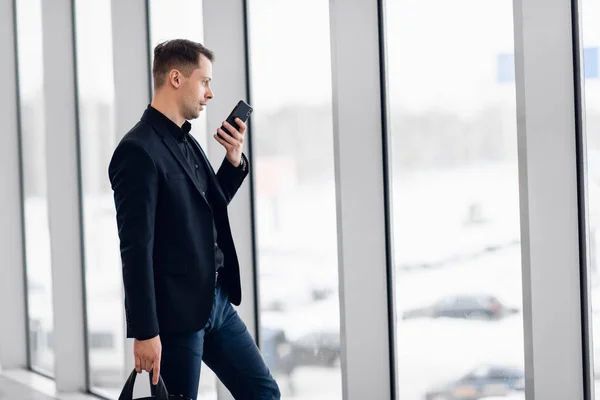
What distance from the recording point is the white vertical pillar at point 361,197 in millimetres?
2547

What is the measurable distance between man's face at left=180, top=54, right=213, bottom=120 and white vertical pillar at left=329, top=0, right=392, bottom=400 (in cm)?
68

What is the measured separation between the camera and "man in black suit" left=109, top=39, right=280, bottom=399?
1837 millimetres

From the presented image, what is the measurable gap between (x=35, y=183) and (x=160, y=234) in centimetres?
292

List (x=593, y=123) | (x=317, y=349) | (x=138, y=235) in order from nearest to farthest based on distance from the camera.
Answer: (x=138, y=235) → (x=593, y=123) → (x=317, y=349)

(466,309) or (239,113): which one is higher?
(239,113)

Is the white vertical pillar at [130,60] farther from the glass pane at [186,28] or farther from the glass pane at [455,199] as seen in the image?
the glass pane at [455,199]

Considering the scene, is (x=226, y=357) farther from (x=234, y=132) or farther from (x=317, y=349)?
(x=317, y=349)

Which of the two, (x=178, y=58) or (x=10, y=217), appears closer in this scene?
(x=178, y=58)

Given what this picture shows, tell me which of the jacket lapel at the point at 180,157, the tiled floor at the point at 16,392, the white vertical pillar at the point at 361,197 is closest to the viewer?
the jacket lapel at the point at 180,157

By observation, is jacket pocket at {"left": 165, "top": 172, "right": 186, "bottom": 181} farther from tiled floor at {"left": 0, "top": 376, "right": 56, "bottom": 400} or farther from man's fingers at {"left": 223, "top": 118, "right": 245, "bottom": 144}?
tiled floor at {"left": 0, "top": 376, "right": 56, "bottom": 400}

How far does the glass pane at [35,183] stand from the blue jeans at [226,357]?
8.62 ft

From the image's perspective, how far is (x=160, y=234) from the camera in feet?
6.29

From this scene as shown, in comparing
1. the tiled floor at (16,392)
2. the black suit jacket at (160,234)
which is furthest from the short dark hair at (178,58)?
the tiled floor at (16,392)

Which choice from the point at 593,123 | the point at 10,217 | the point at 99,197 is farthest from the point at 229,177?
the point at 10,217
